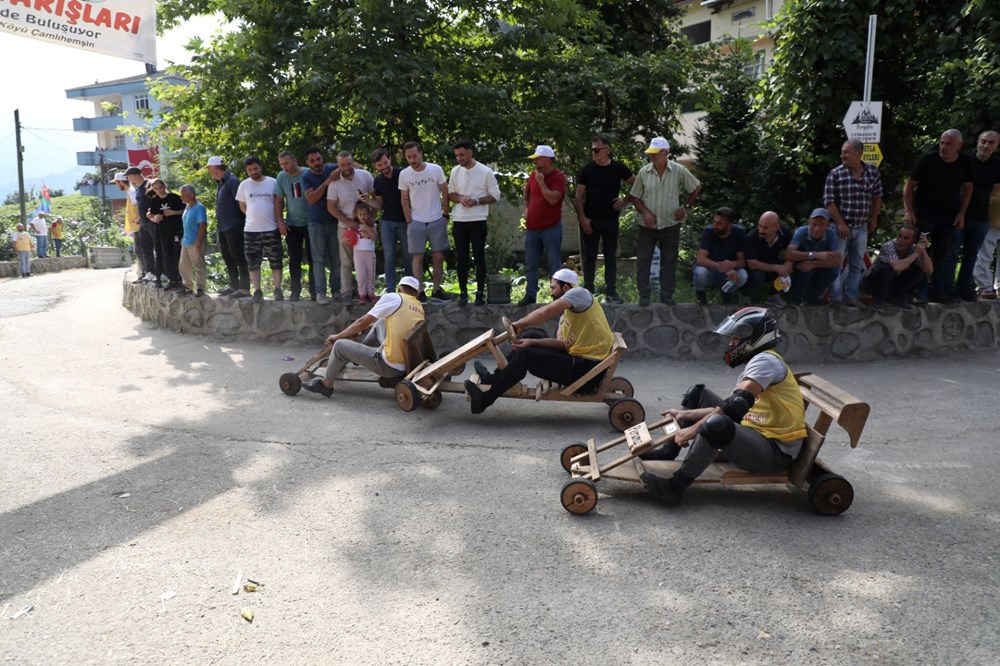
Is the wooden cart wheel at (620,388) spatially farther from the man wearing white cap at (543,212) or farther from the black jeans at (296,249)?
the black jeans at (296,249)

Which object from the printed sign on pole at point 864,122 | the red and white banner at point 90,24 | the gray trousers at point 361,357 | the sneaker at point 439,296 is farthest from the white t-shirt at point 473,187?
the printed sign on pole at point 864,122

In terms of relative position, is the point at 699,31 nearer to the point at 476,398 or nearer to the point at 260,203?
the point at 260,203

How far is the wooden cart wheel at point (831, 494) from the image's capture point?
4746mm

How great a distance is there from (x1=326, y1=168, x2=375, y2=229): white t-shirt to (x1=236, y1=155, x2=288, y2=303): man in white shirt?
35.3 inches

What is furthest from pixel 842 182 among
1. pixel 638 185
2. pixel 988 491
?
pixel 988 491

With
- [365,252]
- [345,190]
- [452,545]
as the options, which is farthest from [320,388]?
[452,545]

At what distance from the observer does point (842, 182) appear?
8.95 metres

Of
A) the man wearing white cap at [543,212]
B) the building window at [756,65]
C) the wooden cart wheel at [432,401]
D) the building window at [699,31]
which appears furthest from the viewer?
the building window at [699,31]

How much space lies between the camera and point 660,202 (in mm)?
9203

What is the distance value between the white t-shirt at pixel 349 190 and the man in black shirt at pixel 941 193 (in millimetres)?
6675

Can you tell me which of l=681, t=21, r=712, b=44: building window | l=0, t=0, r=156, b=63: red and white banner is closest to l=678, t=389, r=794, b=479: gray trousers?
l=0, t=0, r=156, b=63: red and white banner

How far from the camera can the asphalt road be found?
137 inches

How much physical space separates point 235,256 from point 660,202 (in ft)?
19.3

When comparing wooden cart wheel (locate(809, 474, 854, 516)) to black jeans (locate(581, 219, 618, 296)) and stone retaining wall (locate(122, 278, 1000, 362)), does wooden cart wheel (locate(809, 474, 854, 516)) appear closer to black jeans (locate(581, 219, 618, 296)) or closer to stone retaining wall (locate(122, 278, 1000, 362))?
stone retaining wall (locate(122, 278, 1000, 362))
